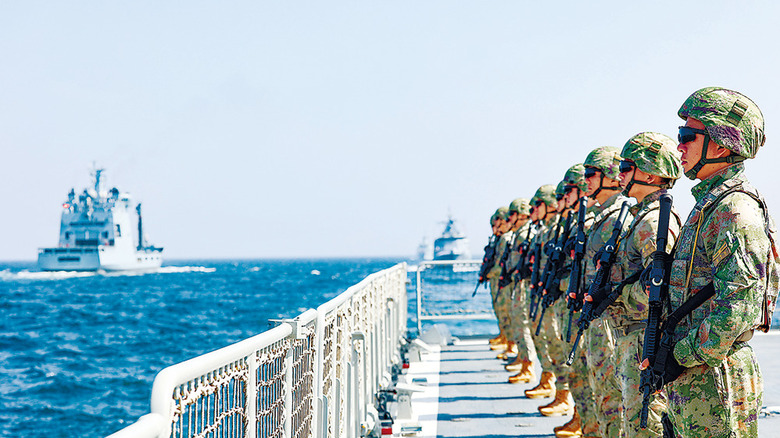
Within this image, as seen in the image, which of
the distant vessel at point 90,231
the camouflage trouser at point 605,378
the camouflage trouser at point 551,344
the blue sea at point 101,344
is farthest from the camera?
the distant vessel at point 90,231

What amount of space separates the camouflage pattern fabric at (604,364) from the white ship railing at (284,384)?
151 cm

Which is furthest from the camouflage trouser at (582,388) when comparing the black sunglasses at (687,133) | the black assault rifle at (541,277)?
the black sunglasses at (687,133)

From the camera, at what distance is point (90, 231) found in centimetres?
9475

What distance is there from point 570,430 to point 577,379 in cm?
58

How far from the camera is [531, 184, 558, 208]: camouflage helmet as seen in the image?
799cm

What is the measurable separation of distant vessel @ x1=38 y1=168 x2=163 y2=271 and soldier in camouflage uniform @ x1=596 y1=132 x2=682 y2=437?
315ft

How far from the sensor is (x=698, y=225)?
9.43 feet

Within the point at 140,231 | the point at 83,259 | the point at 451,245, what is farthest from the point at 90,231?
the point at 451,245

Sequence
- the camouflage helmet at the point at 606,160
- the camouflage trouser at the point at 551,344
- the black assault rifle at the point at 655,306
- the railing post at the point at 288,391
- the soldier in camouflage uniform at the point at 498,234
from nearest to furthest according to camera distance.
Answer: the black assault rifle at the point at 655,306 → the railing post at the point at 288,391 → the camouflage helmet at the point at 606,160 → the camouflage trouser at the point at 551,344 → the soldier in camouflage uniform at the point at 498,234

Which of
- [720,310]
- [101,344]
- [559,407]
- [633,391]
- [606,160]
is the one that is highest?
[606,160]

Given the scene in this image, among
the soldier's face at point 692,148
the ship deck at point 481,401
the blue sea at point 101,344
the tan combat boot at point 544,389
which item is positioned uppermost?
the soldier's face at point 692,148

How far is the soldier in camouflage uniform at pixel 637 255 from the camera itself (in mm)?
3736

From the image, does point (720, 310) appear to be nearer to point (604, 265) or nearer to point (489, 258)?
point (604, 265)

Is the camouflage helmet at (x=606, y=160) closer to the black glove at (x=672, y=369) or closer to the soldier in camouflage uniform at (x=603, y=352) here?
the soldier in camouflage uniform at (x=603, y=352)
